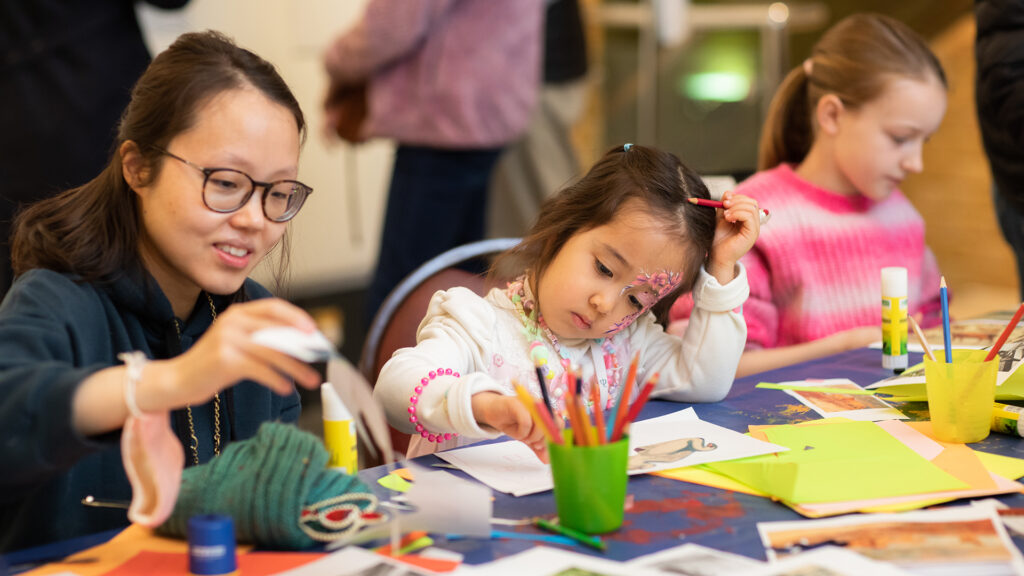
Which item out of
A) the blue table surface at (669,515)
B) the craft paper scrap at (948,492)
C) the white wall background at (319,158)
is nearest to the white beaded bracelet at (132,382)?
the blue table surface at (669,515)

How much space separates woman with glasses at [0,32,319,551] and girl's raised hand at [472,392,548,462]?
293 millimetres

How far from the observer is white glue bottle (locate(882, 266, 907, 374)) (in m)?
1.75

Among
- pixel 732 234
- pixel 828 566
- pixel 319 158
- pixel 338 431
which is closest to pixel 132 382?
pixel 338 431

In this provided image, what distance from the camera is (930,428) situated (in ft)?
4.66

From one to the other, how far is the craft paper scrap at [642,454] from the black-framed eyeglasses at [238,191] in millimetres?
397

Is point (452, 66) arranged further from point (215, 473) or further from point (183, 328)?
point (215, 473)

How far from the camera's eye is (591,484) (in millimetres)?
1040

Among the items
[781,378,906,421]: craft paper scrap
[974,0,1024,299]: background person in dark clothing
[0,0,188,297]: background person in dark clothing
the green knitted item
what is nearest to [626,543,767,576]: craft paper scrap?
the green knitted item

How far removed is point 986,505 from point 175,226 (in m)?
1.04

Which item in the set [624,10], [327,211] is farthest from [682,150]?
[327,211]

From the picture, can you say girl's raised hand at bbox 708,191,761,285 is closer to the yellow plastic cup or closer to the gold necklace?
the yellow plastic cup

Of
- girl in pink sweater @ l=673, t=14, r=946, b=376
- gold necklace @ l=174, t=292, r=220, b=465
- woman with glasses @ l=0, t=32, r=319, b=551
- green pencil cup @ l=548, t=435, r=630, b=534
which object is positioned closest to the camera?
green pencil cup @ l=548, t=435, r=630, b=534

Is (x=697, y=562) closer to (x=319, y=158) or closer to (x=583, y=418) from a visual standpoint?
(x=583, y=418)

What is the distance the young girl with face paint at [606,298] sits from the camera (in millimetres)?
1507
